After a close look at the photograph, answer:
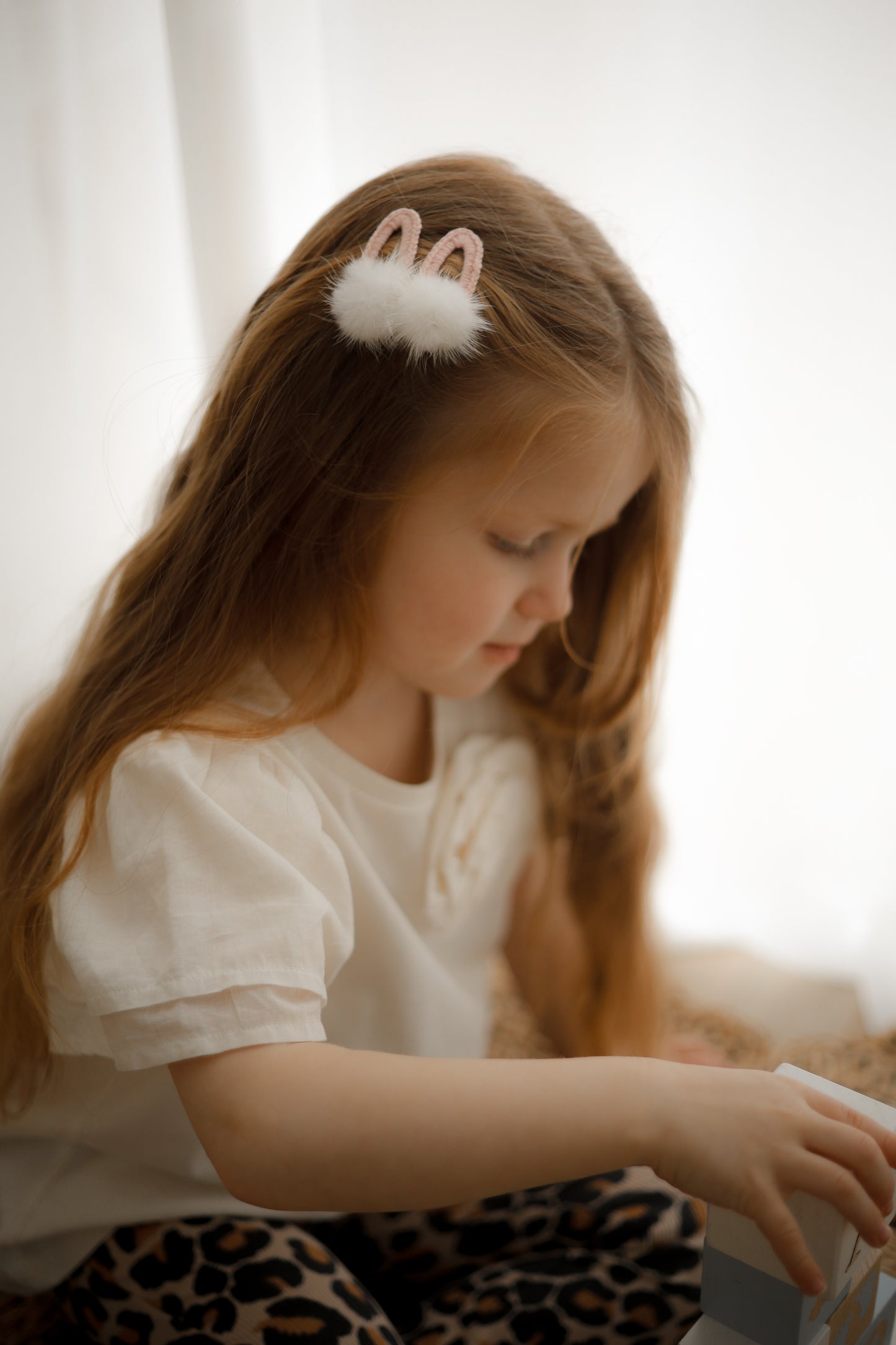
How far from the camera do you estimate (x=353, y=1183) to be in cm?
54

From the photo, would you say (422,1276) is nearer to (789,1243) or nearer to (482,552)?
(789,1243)

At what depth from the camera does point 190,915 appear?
56cm

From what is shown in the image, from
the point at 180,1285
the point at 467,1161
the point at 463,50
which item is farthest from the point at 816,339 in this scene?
the point at 180,1285

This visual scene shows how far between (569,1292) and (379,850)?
1.09 feet

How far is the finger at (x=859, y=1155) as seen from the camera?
0.49 meters

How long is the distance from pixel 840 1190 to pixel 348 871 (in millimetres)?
392

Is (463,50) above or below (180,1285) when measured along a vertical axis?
above

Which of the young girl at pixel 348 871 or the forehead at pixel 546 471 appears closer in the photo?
the young girl at pixel 348 871

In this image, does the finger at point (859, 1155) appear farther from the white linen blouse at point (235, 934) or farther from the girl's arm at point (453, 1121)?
the white linen blouse at point (235, 934)

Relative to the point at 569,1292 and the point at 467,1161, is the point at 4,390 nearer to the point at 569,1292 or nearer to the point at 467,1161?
the point at 467,1161

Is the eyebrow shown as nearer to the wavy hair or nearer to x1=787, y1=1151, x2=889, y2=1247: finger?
the wavy hair

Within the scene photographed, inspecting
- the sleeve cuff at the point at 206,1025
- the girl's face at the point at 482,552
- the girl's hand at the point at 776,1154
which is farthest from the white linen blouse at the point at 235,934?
the girl's hand at the point at 776,1154

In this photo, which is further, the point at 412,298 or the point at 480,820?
the point at 480,820

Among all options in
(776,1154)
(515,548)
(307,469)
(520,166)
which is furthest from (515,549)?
(520,166)
